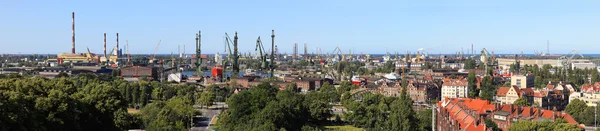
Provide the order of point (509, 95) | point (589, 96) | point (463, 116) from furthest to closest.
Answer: point (509, 95), point (589, 96), point (463, 116)

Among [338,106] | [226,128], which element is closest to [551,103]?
[338,106]

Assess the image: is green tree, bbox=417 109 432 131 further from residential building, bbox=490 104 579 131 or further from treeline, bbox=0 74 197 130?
treeline, bbox=0 74 197 130

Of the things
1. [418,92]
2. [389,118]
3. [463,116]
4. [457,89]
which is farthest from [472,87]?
[463,116]

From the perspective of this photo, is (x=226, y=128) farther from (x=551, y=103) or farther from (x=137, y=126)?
(x=551, y=103)

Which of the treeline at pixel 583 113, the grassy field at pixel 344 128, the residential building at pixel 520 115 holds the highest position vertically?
the residential building at pixel 520 115

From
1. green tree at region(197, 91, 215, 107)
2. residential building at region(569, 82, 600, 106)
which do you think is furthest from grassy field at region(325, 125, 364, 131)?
residential building at region(569, 82, 600, 106)

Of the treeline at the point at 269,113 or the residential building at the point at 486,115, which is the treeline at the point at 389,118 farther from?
the treeline at the point at 269,113

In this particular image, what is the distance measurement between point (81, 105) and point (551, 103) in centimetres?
2986

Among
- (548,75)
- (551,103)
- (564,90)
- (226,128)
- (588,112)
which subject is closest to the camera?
(226,128)

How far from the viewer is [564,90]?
4206 centimetres

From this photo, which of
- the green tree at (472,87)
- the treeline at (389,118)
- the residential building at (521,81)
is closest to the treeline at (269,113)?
the treeline at (389,118)

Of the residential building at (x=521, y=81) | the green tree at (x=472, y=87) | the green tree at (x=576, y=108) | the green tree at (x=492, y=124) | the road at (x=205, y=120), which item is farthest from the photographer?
the residential building at (x=521, y=81)

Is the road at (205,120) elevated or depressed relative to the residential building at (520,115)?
depressed

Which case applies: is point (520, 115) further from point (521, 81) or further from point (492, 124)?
point (521, 81)
